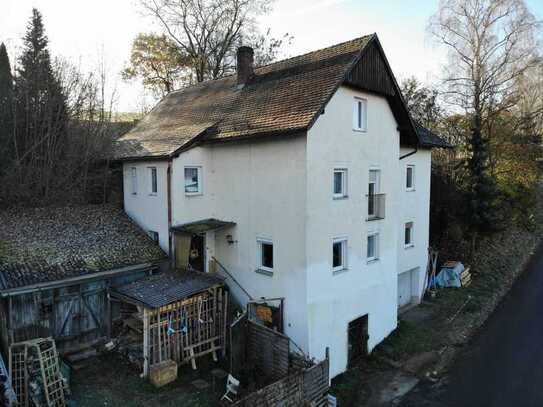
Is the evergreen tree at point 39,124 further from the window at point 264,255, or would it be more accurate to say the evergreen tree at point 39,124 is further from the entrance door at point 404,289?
the entrance door at point 404,289

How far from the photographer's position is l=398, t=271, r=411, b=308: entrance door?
66.4 ft

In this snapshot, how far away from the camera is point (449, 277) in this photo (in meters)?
22.7

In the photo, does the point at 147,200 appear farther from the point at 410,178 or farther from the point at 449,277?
the point at 449,277

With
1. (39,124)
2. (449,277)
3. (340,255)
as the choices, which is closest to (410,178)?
(449,277)

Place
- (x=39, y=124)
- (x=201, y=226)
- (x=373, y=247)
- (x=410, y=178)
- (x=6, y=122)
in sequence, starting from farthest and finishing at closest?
(x=410, y=178)
(x=39, y=124)
(x=6, y=122)
(x=373, y=247)
(x=201, y=226)

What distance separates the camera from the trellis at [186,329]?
12227 millimetres

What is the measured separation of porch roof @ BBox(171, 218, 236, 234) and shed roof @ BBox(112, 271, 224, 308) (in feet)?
5.17

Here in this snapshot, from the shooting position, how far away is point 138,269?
14.7m

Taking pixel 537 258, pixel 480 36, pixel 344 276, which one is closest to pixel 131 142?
pixel 344 276

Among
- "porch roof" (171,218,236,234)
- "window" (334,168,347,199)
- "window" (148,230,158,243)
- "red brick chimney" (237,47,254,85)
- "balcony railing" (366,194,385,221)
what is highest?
"red brick chimney" (237,47,254,85)

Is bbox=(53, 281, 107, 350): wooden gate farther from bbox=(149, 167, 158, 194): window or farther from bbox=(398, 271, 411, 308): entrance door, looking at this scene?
bbox=(398, 271, 411, 308): entrance door

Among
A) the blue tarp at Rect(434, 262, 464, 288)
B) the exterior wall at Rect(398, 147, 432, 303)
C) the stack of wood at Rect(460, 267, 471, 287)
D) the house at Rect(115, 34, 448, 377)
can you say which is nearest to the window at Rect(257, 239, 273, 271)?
the house at Rect(115, 34, 448, 377)

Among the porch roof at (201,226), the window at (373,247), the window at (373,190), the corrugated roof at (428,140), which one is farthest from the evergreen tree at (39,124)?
the corrugated roof at (428,140)

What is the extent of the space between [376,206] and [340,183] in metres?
2.39
